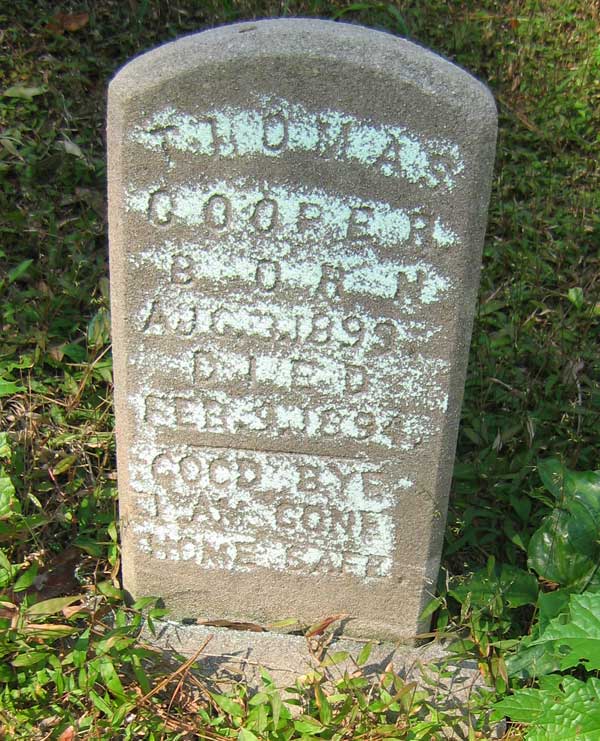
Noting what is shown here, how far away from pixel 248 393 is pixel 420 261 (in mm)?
475

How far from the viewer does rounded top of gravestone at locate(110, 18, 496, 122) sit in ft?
4.77

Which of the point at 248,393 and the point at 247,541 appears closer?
the point at 248,393

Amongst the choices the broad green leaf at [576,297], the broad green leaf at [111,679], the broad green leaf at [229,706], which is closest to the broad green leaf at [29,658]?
the broad green leaf at [111,679]

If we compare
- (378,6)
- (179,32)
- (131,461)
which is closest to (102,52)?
(179,32)

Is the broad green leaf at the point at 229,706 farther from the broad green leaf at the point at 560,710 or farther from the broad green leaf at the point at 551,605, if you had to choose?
the broad green leaf at the point at 551,605

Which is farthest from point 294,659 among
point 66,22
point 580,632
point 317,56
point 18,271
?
point 66,22

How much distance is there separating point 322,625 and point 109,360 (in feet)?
3.75

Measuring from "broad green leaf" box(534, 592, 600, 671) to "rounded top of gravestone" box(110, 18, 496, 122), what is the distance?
3.33ft

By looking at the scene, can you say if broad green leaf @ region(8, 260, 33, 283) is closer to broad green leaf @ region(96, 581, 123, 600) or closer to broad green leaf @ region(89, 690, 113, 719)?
broad green leaf @ region(96, 581, 123, 600)

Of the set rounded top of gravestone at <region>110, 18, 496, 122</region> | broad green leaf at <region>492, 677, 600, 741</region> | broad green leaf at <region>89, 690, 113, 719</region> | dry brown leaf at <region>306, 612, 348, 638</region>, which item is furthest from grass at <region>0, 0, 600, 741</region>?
rounded top of gravestone at <region>110, 18, 496, 122</region>

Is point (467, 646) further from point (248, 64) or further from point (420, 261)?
point (248, 64)

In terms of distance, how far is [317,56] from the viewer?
1.45m

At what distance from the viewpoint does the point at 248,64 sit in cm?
146

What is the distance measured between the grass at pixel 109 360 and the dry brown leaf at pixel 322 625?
4.9 inches
